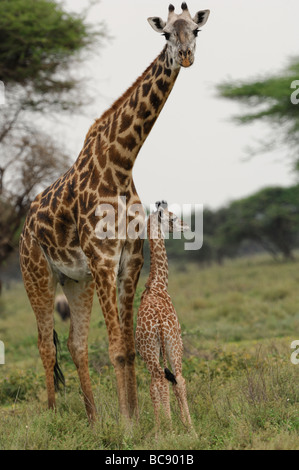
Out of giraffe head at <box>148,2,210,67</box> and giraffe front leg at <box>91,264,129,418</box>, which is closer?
giraffe head at <box>148,2,210,67</box>

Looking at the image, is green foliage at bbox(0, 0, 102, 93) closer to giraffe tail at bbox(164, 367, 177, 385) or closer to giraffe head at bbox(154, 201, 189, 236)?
giraffe head at bbox(154, 201, 189, 236)

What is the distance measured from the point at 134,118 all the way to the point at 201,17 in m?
0.95

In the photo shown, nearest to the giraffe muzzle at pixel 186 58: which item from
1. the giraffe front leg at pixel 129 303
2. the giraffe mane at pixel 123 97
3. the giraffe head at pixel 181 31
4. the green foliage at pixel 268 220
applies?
the giraffe head at pixel 181 31

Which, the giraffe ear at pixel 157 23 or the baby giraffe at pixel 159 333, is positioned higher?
the giraffe ear at pixel 157 23

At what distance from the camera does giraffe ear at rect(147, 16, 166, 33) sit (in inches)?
174

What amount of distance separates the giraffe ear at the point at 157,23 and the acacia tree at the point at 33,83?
9.19m

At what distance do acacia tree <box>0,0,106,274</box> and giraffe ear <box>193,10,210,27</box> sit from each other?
9.20 metres

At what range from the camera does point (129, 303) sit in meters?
4.99

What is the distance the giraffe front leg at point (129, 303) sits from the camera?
4914mm

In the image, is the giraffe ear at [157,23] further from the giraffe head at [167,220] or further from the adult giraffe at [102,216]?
the giraffe head at [167,220]

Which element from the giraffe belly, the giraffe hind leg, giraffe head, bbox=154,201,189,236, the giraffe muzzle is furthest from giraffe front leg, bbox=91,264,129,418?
the giraffe muzzle

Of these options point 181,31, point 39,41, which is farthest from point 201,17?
point 39,41

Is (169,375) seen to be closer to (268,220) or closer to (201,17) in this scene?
(201,17)

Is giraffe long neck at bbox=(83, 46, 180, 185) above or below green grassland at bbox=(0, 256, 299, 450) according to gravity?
above
